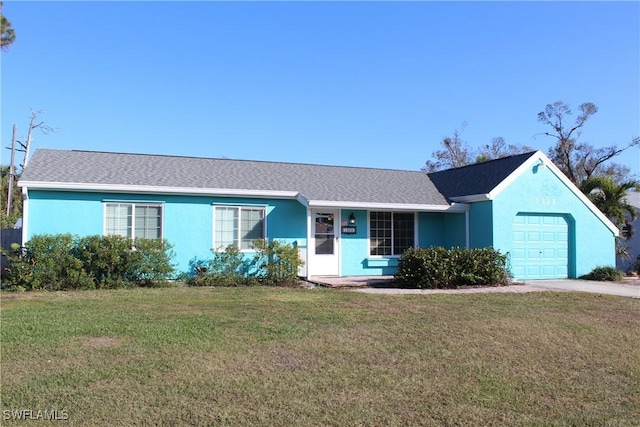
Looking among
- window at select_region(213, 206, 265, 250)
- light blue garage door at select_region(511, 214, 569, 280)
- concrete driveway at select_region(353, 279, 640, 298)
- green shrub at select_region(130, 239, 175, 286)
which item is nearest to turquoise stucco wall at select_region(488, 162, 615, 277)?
light blue garage door at select_region(511, 214, 569, 280)

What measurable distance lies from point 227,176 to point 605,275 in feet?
41.6

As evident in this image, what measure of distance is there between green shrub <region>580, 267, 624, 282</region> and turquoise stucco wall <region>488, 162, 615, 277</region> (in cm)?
25

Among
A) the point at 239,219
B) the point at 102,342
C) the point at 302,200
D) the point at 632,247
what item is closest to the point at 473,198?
the point at 302,200

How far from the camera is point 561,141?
39.7 metres

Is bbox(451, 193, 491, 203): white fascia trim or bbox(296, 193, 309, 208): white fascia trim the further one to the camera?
bbox(451, 193, 491, 203): white fascia trim

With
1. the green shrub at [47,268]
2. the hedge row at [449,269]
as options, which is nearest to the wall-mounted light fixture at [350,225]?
the hedge row at [449,269]

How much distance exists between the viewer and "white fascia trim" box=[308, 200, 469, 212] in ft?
51.0

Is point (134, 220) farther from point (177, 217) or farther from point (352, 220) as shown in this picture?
point (352, 220)

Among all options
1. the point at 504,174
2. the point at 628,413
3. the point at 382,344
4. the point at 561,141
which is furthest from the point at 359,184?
the point at 561,141

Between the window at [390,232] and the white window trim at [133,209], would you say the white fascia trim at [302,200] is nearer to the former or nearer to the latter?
the window at [390,232]

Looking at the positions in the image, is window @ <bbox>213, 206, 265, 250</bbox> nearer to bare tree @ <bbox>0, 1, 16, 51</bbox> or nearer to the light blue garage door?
the light blue garage door

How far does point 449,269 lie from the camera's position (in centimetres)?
1412

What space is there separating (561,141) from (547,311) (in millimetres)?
33509

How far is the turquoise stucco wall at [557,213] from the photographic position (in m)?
16.3
